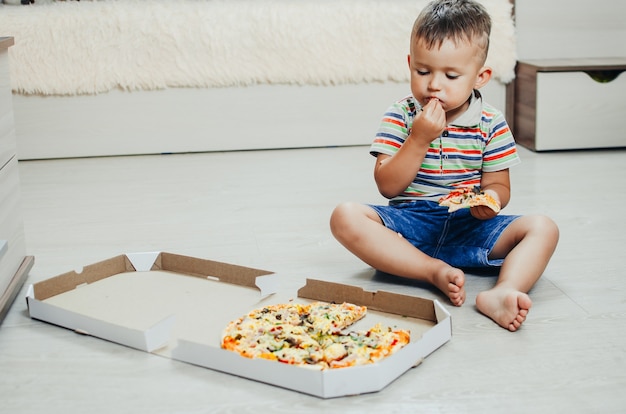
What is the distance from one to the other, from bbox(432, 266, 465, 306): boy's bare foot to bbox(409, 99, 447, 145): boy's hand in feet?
0.71

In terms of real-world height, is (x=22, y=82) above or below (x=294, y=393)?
above

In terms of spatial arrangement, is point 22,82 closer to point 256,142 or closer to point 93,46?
point 93,46

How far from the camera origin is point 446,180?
1340 millimetres

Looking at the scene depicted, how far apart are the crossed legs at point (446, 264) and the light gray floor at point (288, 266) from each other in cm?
3

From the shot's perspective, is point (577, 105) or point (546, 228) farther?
point (577, 105)

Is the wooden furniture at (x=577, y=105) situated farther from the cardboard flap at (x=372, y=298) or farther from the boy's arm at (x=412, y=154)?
the cardboard flap at (x=372, y=298)

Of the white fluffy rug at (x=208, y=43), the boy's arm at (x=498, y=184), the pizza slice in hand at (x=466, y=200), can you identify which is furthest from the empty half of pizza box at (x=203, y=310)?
the white fluffy rug at (x=208, y=43)

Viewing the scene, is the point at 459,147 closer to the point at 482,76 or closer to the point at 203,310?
the point at 482,76

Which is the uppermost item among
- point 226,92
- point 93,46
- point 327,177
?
point 93,46

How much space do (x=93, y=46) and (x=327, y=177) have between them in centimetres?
88

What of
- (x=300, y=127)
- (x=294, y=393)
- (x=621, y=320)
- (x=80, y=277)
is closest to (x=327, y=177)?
(x=300, y=127)

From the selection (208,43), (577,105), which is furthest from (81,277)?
(577,105)

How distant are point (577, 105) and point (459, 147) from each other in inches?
48.6

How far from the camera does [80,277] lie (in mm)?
1261
